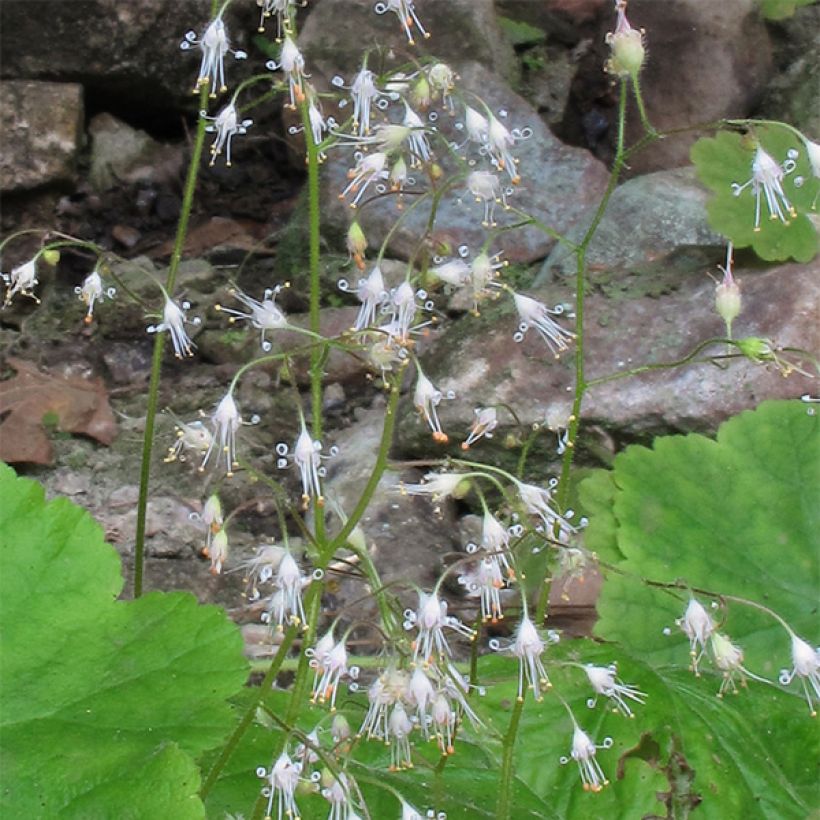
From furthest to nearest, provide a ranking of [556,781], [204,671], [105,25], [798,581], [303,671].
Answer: [105,25]
[798,581]
[556,781]
[204,671]
[303,671]

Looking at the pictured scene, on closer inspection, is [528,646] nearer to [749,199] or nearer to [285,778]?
[285,778]

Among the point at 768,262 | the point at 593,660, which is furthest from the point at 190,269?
the point at 593,660

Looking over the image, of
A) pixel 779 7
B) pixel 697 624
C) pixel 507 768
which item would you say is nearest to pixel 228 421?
pixel 507 768

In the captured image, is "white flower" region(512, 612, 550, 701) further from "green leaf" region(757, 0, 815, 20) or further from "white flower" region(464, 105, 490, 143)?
"green leaf" region(757, 0, 815, 20)

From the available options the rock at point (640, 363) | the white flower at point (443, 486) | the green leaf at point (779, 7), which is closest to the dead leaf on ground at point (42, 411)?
the rock at point (640, 363)

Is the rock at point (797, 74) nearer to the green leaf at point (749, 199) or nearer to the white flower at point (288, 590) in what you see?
the green leaf at point (749, 199)

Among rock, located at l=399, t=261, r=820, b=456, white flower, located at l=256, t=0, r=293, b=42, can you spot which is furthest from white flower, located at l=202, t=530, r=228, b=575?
rock, located at l=399, t=261, r=820, b=456

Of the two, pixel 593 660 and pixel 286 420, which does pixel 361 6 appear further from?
pixel 593 660
